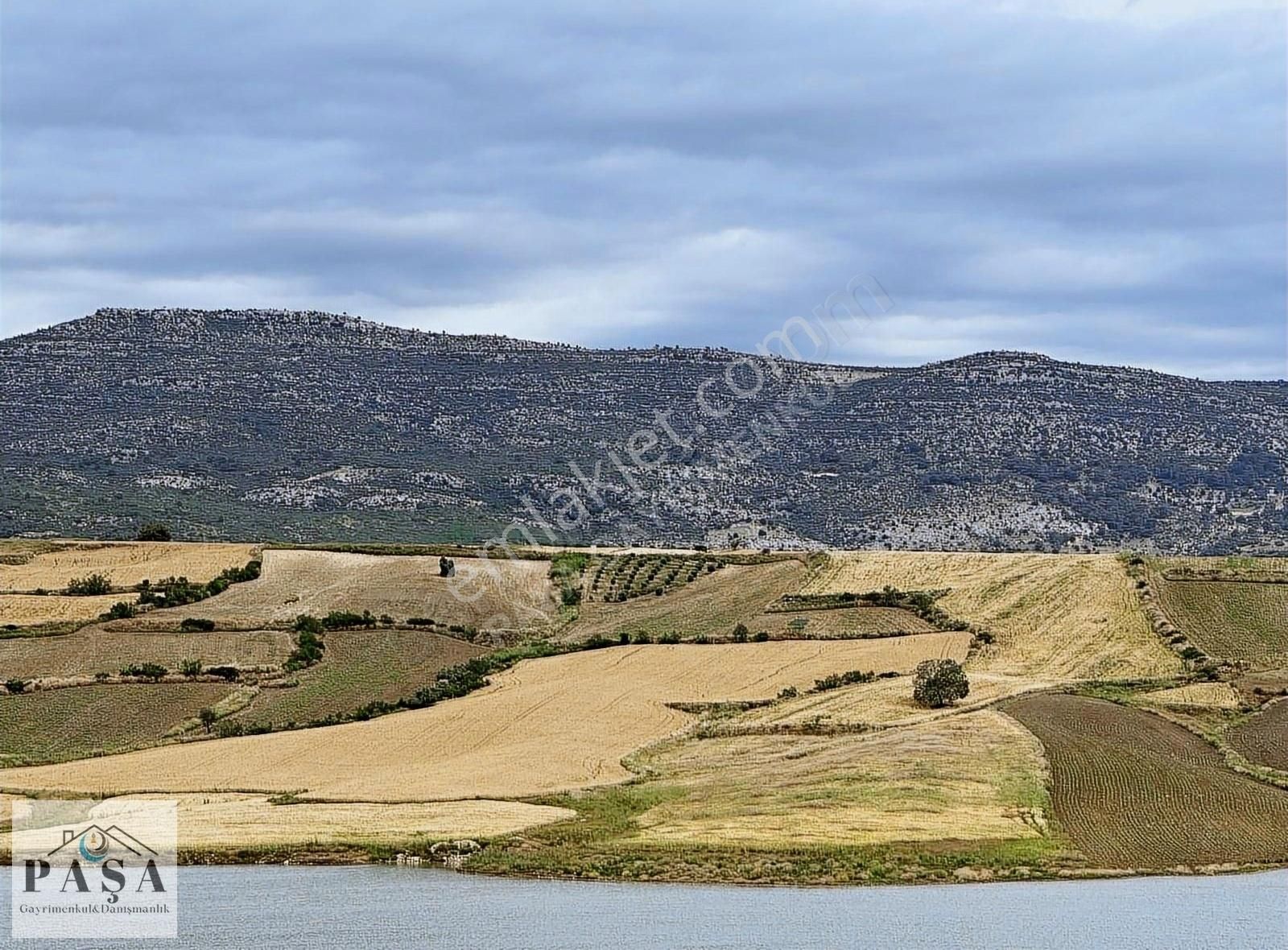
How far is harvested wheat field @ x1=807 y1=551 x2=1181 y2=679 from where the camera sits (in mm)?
68375

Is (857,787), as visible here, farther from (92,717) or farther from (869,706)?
(92,717)

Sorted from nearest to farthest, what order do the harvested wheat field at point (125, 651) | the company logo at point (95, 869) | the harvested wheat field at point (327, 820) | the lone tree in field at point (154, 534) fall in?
the company logo at point (95, 869) → the harvested wheat field at point (327, 820) → the harvested wheat field at point (125, 651) → the lone tree in field at point (154, 534)

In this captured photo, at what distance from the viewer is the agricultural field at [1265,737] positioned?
49.4m

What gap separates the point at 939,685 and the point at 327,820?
24.4 metres

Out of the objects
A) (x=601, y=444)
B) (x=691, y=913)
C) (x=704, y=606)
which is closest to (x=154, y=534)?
(x=704, y=606)

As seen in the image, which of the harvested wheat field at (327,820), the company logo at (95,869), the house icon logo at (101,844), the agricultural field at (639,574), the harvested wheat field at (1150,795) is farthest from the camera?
the agricultural field at (639,574)

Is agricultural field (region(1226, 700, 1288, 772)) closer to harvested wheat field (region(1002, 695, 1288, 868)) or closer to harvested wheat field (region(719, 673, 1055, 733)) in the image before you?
harvested wheat field (region(1002, 695, 1288, 868))

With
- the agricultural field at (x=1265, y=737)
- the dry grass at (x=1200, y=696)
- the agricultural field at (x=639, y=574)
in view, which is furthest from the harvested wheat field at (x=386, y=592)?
the agricultural field at (x=1265, y=737)

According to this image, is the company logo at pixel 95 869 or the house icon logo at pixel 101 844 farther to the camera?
the house icon logo at pixel 101 844

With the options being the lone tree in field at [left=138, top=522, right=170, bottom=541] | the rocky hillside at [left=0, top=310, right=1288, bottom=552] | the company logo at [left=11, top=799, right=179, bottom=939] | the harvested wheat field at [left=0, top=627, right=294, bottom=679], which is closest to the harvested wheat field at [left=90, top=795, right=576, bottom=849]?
the company logo at [left=11, top=799, right=179, bottom=939]

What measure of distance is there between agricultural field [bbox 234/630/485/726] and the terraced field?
99.6 ft

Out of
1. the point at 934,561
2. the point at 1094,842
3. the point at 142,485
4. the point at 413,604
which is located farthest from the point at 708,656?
the point at 142,485

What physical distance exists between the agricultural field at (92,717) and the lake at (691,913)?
67.8 feet

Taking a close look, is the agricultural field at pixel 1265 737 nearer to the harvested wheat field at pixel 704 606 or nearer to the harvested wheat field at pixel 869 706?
the harvested wheat field at pixel 869 706
